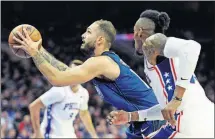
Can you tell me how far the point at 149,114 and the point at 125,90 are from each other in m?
0.31

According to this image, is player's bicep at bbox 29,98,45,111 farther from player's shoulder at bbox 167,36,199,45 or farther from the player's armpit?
player's shoulder at bbox 167,36,199,45

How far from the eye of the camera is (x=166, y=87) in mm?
4902

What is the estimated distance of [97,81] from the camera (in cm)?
464

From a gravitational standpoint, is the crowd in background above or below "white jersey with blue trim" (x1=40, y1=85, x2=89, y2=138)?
above

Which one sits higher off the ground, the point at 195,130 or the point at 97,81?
the point at 97,81

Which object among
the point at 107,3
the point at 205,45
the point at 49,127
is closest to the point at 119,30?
the point at 107,3

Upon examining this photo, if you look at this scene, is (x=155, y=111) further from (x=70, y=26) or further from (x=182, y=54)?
(x=70, y=26)

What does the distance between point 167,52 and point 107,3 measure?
41.7 feet

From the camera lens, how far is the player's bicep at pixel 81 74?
428 centimetres

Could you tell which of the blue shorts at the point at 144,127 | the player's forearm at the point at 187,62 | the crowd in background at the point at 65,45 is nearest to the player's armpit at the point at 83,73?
the player's forearm at the point at 187,62

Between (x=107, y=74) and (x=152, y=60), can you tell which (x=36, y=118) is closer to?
(x=152, y=60)

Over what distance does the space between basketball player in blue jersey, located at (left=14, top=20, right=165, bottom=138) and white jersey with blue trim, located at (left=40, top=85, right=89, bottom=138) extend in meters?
2.49

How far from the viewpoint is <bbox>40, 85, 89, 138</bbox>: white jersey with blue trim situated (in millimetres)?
7238

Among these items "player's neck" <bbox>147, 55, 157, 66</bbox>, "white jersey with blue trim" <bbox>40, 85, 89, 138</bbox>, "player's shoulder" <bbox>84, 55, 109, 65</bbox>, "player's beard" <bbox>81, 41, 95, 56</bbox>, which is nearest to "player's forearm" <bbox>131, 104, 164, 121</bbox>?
"player's neck" <bbox>147, 55, 157, 66</bbox>
